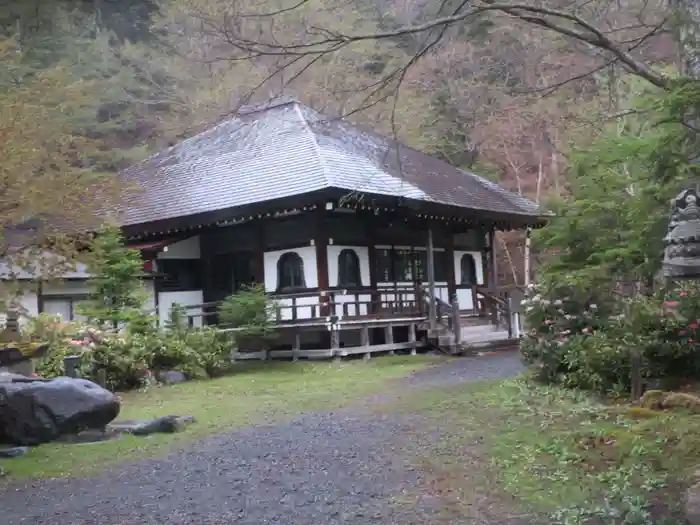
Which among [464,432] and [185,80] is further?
[185,80]

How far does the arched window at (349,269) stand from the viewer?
58.9 feet

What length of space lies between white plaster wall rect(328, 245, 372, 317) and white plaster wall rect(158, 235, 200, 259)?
4379 millimetres

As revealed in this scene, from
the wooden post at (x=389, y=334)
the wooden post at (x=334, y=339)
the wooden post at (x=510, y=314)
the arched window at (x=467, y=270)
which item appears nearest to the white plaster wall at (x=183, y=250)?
the wooden post at (x=334, y=339)

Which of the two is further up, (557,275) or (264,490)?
(557,275)

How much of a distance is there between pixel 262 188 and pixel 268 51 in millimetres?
11742

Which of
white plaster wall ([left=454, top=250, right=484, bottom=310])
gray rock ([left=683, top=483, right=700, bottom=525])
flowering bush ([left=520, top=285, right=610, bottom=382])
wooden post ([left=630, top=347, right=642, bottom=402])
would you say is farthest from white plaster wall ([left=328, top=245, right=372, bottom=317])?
gray rock ([left=683, top=483, right=700, bottom=525])

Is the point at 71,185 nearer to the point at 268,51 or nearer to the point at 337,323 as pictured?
the point at 268,51

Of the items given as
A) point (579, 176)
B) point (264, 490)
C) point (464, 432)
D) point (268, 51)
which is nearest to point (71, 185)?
point (268, 51)

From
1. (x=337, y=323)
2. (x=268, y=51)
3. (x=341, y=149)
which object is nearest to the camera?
(x=268, y=51)

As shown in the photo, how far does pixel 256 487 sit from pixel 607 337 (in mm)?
5444

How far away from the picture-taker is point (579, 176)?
11688mm

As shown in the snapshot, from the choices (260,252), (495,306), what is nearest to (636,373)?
(260,252)

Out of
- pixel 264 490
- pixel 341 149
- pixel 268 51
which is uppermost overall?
pixel 341 149

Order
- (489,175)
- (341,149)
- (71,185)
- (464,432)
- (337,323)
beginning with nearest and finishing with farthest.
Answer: (464,432) < (71,185) < (337,323) < (341,149) < (489,175)
